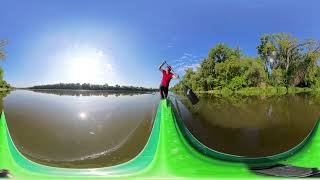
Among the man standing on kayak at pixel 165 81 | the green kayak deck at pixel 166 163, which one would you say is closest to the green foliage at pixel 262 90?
the green kayak deck at pixel 166 163

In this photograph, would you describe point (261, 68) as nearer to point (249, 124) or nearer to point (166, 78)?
point (166, 78)

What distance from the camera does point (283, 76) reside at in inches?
244

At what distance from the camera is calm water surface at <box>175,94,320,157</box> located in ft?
19.9

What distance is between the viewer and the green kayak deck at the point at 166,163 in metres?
4.22

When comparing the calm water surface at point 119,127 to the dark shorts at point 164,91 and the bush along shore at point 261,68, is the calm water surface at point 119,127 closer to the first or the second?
A: the bush along shore at point 261,68

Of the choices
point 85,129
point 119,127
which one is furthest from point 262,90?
point 85,129

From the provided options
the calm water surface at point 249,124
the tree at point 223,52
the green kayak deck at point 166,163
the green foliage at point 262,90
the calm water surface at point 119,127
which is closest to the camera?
the green kayak deck at point 166,163

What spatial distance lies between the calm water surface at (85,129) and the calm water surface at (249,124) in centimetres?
99

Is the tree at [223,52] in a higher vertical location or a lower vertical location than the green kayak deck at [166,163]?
higher

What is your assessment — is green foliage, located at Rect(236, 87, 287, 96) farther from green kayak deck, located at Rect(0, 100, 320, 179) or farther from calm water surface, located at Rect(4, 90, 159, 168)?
calm water surface, located at Rect(4, 90, 159, 168)

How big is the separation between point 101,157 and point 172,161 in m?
1.47

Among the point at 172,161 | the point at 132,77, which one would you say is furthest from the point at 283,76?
the point at 172,161

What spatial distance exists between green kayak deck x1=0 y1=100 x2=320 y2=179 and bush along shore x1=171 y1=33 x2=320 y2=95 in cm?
129

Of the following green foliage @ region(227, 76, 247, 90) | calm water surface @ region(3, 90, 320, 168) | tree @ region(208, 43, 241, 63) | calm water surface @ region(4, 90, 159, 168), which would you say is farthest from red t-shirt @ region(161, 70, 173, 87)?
green foliage @ region(227, 76, 247, 90)
